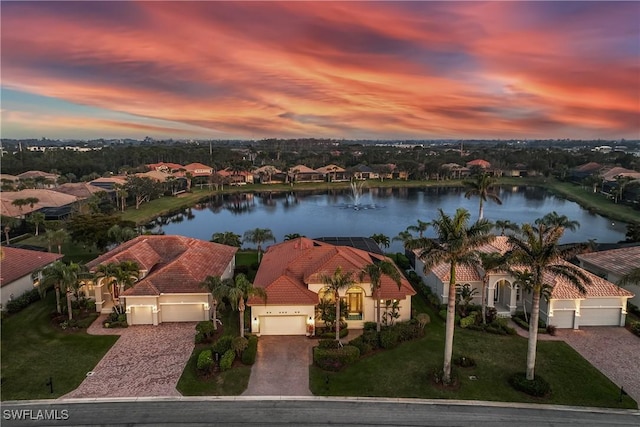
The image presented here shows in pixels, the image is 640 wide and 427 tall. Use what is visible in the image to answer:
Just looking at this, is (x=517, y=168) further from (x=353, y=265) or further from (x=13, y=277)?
(x=13, y=277)

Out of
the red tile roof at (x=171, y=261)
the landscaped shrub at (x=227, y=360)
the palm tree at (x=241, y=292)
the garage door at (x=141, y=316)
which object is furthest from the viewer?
the red tile roof at (x=171, y=261)

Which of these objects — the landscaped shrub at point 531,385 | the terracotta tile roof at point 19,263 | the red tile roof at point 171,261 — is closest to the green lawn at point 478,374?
the landscaped shrub at point 531,385

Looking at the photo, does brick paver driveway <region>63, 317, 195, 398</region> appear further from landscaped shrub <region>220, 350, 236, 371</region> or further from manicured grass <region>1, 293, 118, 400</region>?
landscaped shrub <region>220, 350, 236, 371</region>

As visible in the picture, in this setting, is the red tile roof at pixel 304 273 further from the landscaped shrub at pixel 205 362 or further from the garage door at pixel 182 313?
the landscaped shrub at pixel 205 362

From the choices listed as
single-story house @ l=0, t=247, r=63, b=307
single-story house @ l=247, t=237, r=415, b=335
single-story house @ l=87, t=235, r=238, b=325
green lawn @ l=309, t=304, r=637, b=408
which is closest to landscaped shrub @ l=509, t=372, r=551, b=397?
green lawn @ l=309, t=304, r=637, b=408

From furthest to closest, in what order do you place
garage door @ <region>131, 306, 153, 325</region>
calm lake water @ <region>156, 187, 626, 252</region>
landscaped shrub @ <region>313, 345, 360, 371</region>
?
1. calm lake water @ <region>156, 187, 626, 252</region>
2. garage door @ <region>131, 306, 153, 325</region>
3. landscaped shrub @ <region>313, 345, 360, 371</region>

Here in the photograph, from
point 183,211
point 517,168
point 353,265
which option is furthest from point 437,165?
point 353,265

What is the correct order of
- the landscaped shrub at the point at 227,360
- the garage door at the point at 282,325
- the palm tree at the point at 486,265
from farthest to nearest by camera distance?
the garage door at the point at 282,325, the palm tree at the point at 486,265, the landscaped shrub at the point at 227,360

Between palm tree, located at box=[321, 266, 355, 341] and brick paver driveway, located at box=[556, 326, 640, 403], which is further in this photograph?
palm tree, located at box=[321, 266, 355, 341]
